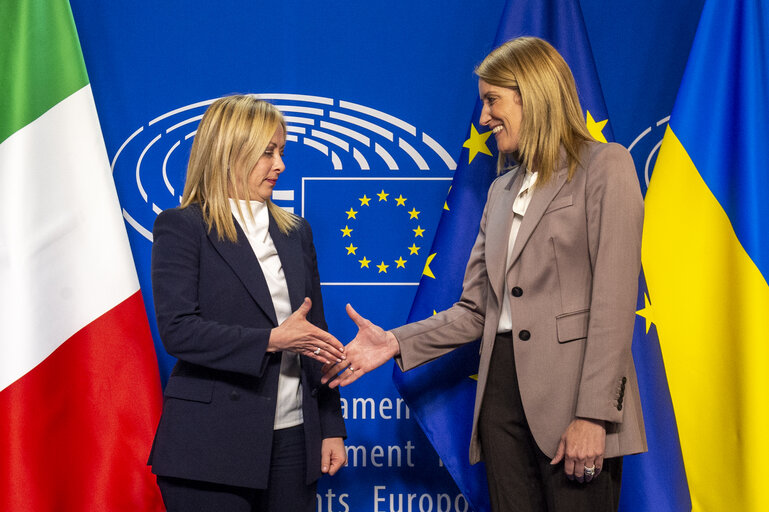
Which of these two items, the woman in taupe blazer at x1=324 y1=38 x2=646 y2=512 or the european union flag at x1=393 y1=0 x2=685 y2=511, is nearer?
the woman in taupe blazer at x1=324 y1=38 x2=646 y2=512

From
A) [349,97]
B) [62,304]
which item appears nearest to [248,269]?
[62,304]

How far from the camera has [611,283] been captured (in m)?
1.49

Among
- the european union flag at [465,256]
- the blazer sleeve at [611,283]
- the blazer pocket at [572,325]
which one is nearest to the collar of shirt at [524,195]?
the blazer sleeve at [611,283]

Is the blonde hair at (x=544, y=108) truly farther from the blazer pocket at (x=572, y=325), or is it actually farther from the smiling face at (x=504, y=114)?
the blazer pocket at (x=572, y=325)

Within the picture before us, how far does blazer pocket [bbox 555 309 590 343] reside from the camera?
5.08 ft

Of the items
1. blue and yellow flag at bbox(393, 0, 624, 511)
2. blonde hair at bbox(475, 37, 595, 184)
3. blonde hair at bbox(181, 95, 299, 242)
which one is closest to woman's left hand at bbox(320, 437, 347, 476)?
blue and yellow flag at bbox(393, 0, 624, 511)

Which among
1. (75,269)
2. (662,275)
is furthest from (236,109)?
(662,275)

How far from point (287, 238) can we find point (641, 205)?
2.87 ft

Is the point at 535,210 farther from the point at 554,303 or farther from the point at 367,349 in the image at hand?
the point at 367,349

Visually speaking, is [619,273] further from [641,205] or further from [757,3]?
[757,3]

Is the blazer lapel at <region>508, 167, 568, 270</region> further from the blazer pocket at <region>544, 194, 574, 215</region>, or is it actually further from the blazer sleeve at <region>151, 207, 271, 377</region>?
the blazer sleeve at <region>151, 207, 271, 377</region>

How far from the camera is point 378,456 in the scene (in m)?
2.53

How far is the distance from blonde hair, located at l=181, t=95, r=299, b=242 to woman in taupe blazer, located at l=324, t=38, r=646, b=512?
556 millimetres

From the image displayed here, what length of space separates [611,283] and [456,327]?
1.85 feet
